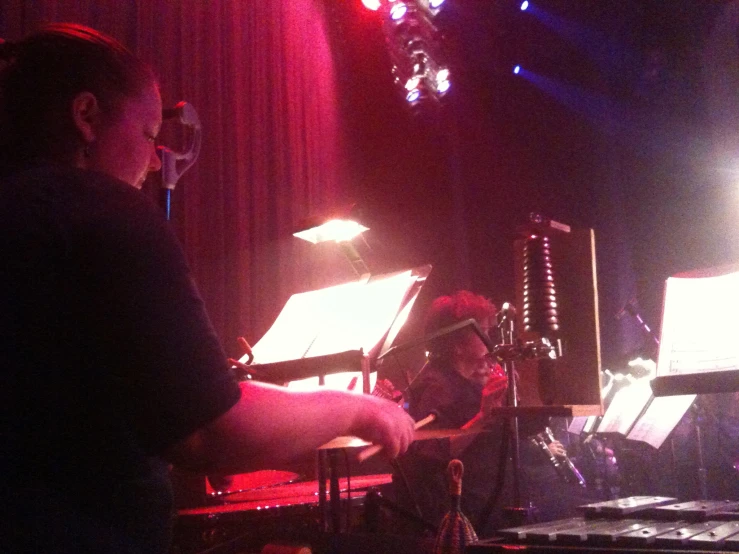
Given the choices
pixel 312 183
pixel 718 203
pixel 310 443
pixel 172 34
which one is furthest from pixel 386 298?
pixel 718 203

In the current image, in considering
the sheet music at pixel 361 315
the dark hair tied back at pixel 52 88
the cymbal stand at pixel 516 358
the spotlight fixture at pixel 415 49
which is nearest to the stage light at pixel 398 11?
the spotlight fixture at pixel 415 49

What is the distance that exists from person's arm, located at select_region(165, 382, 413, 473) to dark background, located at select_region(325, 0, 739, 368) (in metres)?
5.13

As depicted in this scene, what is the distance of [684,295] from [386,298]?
903 millimetres

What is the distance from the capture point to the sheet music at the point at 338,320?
6.27ft

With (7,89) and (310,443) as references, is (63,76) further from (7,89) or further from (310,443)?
(310,443)

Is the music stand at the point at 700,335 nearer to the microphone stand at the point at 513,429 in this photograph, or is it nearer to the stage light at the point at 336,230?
the microphone stand at the point at 513,429

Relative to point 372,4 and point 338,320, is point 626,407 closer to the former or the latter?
point 338,320

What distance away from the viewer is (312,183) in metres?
5.28

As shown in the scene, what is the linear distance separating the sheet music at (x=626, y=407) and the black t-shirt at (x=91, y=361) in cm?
361

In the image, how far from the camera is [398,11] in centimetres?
538

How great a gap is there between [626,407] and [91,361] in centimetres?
400

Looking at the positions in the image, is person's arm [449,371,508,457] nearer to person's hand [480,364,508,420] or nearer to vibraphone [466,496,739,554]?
person's hand [480,364,508,420]

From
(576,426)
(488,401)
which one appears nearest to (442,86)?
(576,426)

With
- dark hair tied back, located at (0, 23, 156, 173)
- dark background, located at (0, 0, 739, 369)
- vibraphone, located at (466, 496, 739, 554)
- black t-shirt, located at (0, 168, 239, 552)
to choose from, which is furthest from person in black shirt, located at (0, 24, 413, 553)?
dark background, located at (0, 0, 739, 369)
